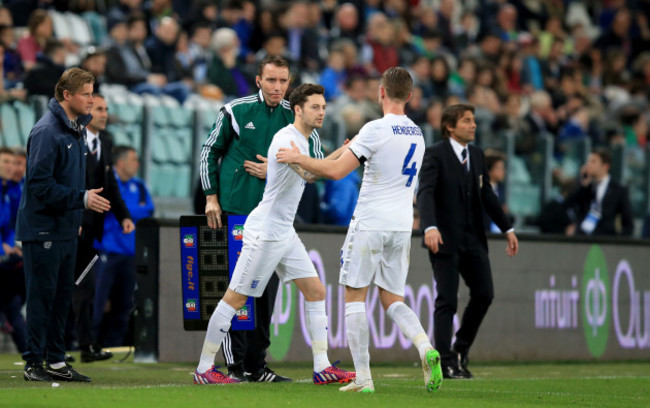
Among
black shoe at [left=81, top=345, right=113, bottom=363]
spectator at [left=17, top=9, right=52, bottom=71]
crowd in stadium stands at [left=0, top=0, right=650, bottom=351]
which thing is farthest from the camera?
spectator at [left=17, top=9, right=52, bottom=71]

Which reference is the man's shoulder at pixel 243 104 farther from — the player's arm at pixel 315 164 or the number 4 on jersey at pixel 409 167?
the number 4 on jersey at pixel 409 167

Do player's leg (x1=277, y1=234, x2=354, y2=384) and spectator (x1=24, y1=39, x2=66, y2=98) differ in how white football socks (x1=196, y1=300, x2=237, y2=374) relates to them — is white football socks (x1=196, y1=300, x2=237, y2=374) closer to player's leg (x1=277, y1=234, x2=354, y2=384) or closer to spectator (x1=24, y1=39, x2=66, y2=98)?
player's leg (x1=277, y1=234, x2=354, y2=384)

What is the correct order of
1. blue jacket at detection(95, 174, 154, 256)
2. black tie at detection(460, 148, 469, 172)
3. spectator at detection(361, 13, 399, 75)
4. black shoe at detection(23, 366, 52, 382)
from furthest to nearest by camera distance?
spectator at detection(361, 13, 399, 75) < blue jacket at detection(95, 174, 154, 256) < black tie at detection(460, 148, 469, 172) < black shoe at detection(23, 366, 52, 382)

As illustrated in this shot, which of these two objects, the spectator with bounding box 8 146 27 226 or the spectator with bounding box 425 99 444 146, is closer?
the spectator with bounding box 8 146 27 226

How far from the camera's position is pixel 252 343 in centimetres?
938

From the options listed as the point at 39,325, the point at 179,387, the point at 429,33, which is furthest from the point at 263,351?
the point at 429,33

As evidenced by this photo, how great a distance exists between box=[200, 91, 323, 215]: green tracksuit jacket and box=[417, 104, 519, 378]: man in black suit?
5.57ft

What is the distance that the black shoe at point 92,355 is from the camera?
37.9 ft

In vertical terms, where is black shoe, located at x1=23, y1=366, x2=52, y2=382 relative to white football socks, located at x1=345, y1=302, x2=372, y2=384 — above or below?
below

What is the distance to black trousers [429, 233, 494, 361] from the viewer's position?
10555 millimetres

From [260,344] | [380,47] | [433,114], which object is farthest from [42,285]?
[380,47]

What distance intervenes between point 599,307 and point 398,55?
25.1ft

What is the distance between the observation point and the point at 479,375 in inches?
452

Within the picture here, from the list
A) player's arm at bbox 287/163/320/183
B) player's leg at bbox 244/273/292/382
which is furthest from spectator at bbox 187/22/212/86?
player's arm at bbox 287/163/320/183
